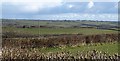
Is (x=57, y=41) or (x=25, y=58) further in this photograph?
(x=57, y=41)

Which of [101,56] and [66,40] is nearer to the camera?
[101,56]

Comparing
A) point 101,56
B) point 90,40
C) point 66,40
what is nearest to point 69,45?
point 66,40

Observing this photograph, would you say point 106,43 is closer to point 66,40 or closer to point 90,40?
point 90,40

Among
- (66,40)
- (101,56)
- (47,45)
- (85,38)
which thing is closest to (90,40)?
(85,38)

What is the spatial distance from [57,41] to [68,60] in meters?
9.57

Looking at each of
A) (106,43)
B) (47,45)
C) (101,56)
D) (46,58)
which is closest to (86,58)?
(101,56)

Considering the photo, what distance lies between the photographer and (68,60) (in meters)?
16.3

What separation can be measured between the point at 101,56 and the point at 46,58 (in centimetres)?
270

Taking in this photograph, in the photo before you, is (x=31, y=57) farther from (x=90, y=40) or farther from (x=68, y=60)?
(x=90, y=40)

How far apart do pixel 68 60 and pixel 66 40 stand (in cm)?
988

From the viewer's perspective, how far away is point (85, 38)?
2744 cm

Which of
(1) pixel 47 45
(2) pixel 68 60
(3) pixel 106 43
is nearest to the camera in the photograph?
(2) pixel 68 60

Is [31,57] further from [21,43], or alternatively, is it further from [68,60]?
[21,43]

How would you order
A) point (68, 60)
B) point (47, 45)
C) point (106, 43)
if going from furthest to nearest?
point (106, 43), point (47, 45), point (68, 60)
